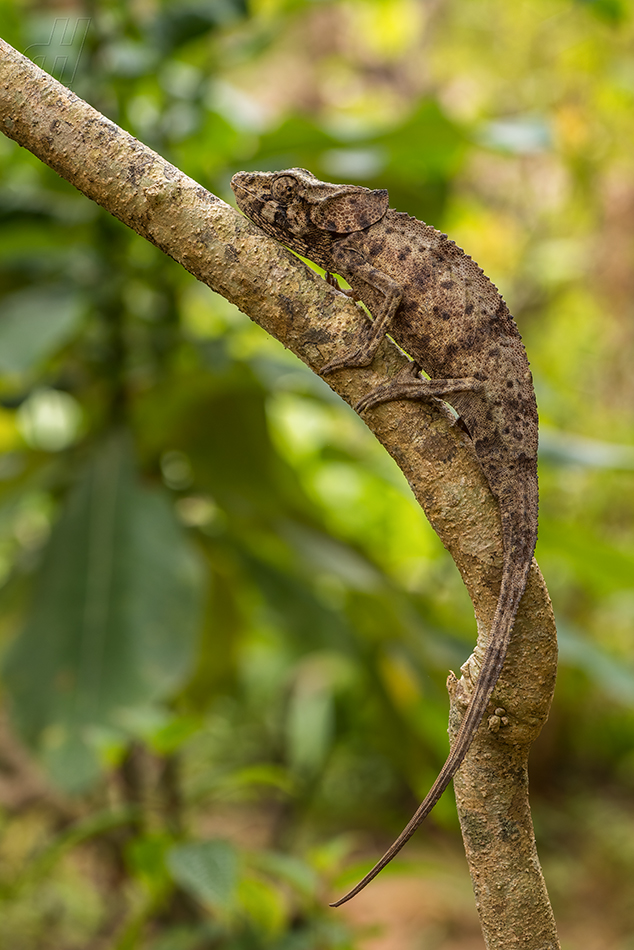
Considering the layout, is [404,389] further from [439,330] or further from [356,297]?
[356,297]

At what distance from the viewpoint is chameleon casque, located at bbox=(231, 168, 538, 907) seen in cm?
70

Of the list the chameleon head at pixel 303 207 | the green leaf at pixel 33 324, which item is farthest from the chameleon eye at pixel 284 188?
the green leaf at pixel 33 324

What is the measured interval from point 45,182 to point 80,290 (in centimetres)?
29

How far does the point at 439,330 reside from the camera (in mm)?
1002

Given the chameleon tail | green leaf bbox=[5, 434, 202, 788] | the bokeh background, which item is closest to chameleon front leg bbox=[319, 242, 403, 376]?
the chameleon tail

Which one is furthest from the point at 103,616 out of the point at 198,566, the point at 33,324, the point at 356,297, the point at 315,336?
the point at 315,336

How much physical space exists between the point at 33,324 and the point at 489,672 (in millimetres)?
1344

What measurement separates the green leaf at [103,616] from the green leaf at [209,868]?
0.42 metres

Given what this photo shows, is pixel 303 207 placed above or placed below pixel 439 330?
above

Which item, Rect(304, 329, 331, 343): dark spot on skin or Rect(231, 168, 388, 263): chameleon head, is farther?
Rect(231, 168, 388, 263): chameleon head

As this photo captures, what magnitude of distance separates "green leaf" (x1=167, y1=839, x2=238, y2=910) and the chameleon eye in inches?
35.4

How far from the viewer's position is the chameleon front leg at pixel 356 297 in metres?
0.75

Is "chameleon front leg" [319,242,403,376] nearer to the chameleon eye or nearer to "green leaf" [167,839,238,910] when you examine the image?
the chameleon eye

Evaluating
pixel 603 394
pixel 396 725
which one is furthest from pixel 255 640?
pixel 603 394
